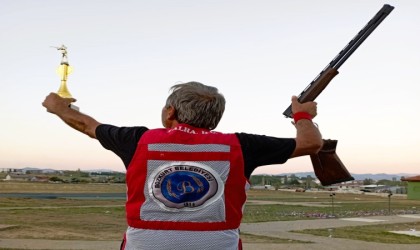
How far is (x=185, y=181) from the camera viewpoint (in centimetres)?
226

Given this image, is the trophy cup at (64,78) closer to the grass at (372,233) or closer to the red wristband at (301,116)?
the red wristband at (301,116)

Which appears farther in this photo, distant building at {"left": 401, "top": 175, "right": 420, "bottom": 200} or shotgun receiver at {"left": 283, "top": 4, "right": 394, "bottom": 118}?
distant building at {"left": 401, "top": 175, "right": 420, "bottom": 200}

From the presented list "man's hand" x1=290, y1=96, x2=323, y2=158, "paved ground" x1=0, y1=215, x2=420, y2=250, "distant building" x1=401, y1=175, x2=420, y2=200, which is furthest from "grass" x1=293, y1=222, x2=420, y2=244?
"distant building" x1=401, y1=175, x2=420, y2=200

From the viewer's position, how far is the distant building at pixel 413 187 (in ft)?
149

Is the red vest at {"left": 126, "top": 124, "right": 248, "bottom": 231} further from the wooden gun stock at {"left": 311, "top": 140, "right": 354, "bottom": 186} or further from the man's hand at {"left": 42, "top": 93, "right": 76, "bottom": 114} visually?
the wooden gun stock at {"left": 311, "top": 140, "right": 354, "bottom": 186}

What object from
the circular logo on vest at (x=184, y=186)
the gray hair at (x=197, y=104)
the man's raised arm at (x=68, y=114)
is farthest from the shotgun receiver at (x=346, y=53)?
the man's raised arm at (x=68, y=114)

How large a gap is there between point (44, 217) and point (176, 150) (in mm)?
21032

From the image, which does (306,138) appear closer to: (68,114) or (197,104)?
(197,104)

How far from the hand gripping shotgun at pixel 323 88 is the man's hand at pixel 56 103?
120 centimetres

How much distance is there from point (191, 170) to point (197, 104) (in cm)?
31

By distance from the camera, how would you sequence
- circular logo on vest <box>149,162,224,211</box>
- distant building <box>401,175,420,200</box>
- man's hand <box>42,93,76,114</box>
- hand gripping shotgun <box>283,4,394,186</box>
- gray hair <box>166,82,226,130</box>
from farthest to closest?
distant building <box>401,175,420,200</box> < hand gripping shotgun <box>283,4,394,186</box> < man's hand <box>42,93,76,114</box> < gray hair <box>166,82,226,130</box> < circular logo on vest <box>149,162,224,211</box>

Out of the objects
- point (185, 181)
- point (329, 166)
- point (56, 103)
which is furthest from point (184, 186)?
point (329, 166)

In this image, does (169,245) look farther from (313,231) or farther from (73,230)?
(313,231)

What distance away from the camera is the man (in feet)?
7.52
